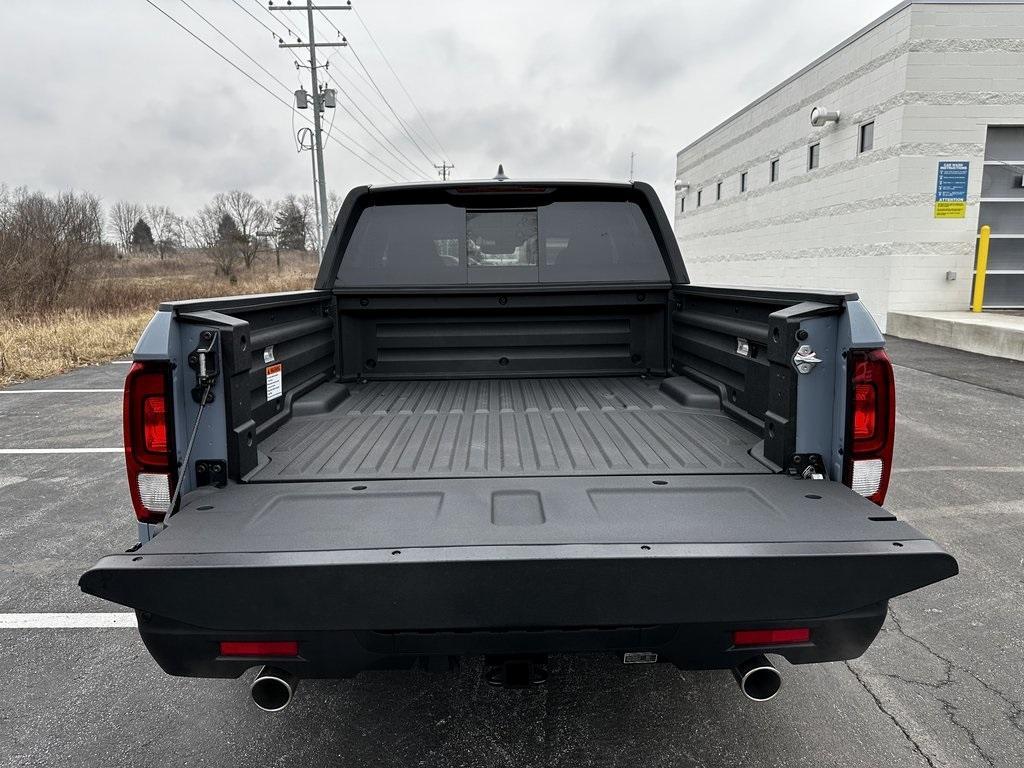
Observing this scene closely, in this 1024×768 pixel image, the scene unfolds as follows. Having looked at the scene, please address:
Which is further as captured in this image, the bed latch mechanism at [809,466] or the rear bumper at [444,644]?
the bed latch mechanism at [809,466]

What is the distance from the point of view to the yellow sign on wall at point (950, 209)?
49.7 ft

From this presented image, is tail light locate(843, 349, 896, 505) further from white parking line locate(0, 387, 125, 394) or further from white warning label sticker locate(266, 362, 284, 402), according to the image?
white parking line locate(0, 387, 125, 394)

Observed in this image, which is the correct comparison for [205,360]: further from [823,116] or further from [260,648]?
[823,116]

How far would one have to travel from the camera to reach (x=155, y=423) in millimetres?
2139

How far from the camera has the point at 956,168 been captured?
15016 millimetres

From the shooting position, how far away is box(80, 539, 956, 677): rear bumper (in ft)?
5.54

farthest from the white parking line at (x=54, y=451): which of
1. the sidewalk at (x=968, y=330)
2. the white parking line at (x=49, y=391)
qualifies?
the sidewalk at (x=968, y=330)

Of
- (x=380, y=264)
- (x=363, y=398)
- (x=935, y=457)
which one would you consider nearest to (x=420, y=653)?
(x=363, y=398)

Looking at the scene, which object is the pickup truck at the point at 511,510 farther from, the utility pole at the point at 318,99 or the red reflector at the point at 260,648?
the utility pole at the point at 318,99

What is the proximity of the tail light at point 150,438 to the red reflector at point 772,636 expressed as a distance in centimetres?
182

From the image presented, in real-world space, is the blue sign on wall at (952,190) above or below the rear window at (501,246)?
above

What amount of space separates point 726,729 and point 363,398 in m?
2.33

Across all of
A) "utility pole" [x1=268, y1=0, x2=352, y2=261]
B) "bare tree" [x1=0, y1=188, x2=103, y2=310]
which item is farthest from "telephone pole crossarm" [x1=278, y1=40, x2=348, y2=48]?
"bare tree" [x1=0, y1=188, x2=103, y2=310]

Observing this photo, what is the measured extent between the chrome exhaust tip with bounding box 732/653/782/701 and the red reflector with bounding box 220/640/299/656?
4.25 ft
